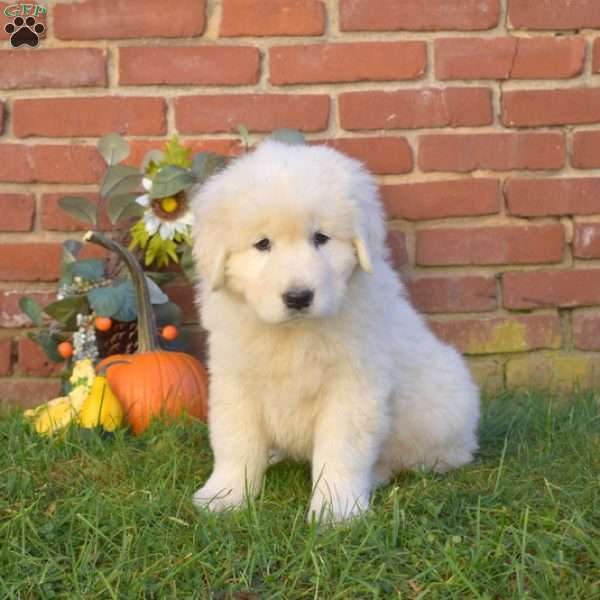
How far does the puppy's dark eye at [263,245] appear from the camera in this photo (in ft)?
8.44

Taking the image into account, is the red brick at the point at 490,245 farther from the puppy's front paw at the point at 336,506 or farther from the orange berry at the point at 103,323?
the puppy's front paw at the point at 336,506

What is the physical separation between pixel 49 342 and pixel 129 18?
134cm

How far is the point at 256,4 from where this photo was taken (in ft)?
12.7

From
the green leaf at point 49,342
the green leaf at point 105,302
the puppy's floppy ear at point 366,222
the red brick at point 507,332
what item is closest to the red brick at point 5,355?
the green leaf at point 49,342

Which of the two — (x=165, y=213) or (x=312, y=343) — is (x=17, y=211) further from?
(x=312, y=343)

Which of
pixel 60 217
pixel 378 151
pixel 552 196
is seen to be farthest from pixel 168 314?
pixel 552 196

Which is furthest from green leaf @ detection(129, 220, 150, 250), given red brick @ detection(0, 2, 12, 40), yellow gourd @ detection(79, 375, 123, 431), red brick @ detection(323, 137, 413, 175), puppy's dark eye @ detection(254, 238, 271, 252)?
puppy's dark eye @ detection(254, 238, 271, 252)

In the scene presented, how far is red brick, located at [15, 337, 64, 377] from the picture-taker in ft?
13.1

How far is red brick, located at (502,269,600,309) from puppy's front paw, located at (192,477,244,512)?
1.69m

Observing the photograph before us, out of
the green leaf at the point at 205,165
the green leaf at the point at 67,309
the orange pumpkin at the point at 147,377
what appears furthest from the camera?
the green leaf at the point at 67,309

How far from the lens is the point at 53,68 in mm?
3887

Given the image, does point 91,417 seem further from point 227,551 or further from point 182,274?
point 227,551

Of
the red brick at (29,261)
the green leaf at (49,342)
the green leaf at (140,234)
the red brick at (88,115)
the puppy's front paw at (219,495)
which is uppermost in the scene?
the red brick at (88,115)

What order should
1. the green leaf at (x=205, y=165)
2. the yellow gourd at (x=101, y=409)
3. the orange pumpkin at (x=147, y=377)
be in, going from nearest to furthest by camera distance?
the yellow gourd at (x=101, y=409), the orange pumpkin at (x=147, y=377), the green leaf at (x=205, y=165)
